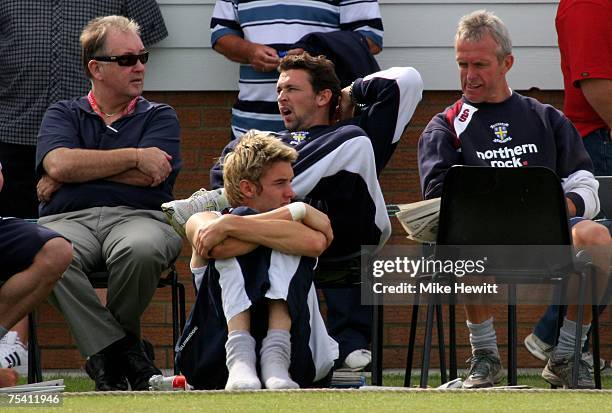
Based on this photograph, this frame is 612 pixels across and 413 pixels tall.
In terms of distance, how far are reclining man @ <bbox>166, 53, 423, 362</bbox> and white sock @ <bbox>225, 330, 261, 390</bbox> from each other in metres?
0.74

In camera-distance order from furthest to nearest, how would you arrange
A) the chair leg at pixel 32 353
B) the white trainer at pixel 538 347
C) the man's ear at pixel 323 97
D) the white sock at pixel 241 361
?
the white trainer at pixel 538 347 < the man's ear at pixel 323 97 < the chair leg at pixel 32 353 < the white sock at pixel 241 361

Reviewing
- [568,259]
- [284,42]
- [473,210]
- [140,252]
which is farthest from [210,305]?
[284,42]

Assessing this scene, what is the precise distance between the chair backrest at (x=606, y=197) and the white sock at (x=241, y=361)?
201cm

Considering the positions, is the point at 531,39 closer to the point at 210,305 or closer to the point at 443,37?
the point at 443,37

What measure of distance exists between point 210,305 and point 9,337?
5.08 feet

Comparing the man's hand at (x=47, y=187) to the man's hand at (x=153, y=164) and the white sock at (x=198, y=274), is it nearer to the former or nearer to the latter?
the man's hand at (x=153, y=164)

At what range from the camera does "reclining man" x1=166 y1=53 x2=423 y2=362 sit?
526 cm

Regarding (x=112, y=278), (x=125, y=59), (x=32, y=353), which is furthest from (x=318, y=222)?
(x=125, y=59)

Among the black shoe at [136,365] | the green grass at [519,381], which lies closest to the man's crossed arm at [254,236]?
the black shoe at [136,365]

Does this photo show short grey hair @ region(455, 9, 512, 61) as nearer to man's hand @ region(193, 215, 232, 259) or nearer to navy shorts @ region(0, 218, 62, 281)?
man's hand @ region(193, 215, 232, 259)

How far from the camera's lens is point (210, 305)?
4.85m

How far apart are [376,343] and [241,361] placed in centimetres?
76

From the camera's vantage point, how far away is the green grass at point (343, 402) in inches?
156

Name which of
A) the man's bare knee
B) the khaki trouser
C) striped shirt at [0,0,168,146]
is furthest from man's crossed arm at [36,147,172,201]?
the man's bare knee
